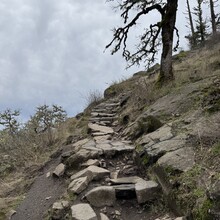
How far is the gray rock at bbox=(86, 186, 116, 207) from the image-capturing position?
413cm

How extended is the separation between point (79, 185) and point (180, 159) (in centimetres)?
158

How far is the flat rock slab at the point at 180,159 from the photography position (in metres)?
3.86

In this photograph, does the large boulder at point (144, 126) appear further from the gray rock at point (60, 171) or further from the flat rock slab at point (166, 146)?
the gray rock at point (60, 171)

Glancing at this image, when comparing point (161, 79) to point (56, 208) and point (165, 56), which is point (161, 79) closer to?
point (165, 56)

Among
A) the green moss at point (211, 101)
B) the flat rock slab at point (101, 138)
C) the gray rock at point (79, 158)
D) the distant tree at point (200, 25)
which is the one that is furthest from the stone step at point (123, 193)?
the distant tree at point (200, 25)

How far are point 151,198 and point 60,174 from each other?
231 centimetres

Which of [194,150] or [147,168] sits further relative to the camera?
[147,168]

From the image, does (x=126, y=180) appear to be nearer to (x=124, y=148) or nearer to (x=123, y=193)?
(x=123, y=193)

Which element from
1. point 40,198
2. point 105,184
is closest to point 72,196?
point 105,184

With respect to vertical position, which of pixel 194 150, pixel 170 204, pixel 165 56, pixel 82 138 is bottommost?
pixel 170 204

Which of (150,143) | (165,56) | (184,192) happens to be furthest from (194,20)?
(184,192)

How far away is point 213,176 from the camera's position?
3.25m

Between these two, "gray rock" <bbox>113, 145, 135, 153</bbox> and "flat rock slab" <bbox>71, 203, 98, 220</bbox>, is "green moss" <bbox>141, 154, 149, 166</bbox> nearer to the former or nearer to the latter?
"gray rock" <bbox>113, 145, 135, 153</bbox>

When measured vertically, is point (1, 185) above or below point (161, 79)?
below
